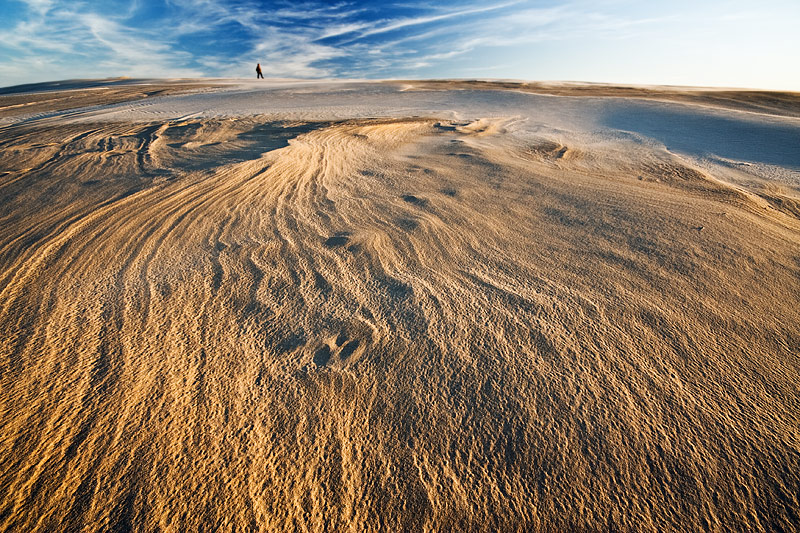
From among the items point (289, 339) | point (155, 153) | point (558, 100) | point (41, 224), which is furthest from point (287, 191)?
point (558, 100)

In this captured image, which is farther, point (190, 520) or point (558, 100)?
point (558, 100)

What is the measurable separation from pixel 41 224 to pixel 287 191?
6.54 ft

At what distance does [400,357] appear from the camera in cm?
177

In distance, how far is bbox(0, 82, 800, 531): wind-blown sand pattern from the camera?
124 cm

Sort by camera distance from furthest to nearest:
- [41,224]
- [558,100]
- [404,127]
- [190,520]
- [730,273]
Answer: [558,100]
[404,127]
[41,224]
[730,273]
[190,520]

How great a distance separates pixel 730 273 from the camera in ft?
7.76

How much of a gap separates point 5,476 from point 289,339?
1037 millimetres

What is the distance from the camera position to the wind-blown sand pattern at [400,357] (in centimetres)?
124

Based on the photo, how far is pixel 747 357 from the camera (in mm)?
1759

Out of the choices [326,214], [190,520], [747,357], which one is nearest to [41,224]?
[326,214]

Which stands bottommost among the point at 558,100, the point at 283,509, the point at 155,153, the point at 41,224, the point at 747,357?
the point at 283,509

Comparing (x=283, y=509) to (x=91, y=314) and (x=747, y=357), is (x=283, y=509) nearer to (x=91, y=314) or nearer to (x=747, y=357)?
(x=91, y=314)

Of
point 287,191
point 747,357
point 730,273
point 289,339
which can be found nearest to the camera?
point 747,357

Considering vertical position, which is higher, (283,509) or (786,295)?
(786,295)
